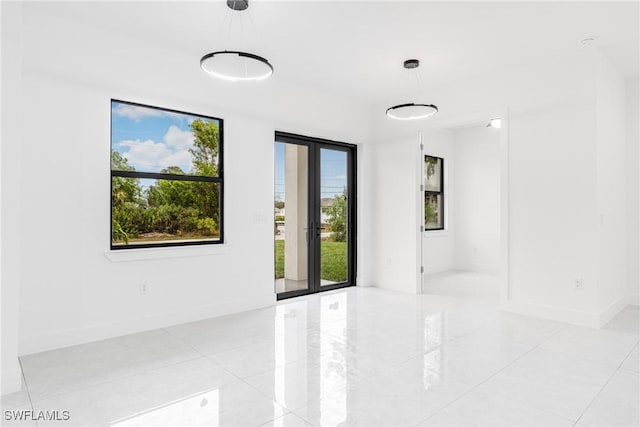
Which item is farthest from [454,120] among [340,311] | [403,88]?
[340,311]

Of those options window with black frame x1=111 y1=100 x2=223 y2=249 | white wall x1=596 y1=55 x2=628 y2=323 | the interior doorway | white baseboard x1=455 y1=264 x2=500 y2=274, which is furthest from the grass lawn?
white wall x1=596 y1=55 x2=628 y2=323

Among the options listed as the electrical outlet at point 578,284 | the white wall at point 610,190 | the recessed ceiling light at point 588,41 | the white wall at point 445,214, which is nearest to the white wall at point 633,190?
the white wall at point 610,190

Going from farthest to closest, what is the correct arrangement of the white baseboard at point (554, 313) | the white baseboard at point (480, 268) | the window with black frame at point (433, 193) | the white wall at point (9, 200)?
1. the window with black frame at point (433, 193)
2. the white baseboard at point (480, 268)
3. the white baseboard at point (554, 313)
4. the white wall at point (9, 200)

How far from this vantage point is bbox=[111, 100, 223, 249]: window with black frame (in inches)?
150

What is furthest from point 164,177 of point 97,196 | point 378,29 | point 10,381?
point 378,29

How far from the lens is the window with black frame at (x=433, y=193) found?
7.46 m

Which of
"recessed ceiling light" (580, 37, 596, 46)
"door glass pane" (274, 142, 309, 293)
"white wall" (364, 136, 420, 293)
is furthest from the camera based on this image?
"white wall" (364, 136, 420, 293)

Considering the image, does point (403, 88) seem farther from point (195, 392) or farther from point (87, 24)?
point (195, 392)

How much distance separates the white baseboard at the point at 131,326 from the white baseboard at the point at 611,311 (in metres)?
3.63

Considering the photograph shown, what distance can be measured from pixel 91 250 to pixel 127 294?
0.55m

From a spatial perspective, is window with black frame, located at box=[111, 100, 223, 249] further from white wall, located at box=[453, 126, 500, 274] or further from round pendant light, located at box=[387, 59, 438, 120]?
white wall, located at box=[453, 126, 500, 274]

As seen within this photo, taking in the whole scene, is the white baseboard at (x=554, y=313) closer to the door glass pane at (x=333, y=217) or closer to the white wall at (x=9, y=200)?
the door glass pane at (x=333, y=217)

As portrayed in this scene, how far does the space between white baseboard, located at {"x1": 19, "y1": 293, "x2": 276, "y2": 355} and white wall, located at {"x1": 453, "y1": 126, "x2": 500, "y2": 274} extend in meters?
4.52

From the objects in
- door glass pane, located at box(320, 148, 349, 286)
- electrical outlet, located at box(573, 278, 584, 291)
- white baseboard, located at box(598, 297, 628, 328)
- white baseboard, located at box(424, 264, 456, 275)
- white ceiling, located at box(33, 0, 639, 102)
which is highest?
white ceiling, located at box(33, 0, 639, 102)
